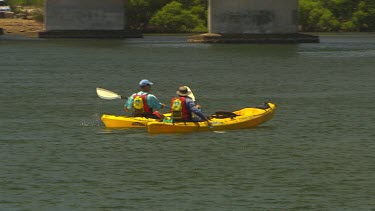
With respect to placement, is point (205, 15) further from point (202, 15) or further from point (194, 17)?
point (194, 17)

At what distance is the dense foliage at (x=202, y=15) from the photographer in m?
145

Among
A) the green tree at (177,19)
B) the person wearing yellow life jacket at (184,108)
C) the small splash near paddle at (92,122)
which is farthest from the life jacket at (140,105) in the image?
the green tree at (177,19)

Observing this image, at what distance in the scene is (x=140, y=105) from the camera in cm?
3591

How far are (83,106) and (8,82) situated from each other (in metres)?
15.4

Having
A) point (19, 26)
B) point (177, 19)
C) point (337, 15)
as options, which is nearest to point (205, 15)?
point (177, 19)

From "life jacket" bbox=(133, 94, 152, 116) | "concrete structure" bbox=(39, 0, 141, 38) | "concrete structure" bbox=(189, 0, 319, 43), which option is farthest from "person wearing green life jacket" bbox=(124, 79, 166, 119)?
"concrete structure" bbox=(39, 0, 141, 38)

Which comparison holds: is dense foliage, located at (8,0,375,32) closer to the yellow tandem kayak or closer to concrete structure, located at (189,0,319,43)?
concrete structure, located at (189,0,319,43)

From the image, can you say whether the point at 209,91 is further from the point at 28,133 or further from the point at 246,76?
the point at 28,133

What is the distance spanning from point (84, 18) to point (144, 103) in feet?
280

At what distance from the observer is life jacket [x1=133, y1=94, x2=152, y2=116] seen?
3553 centimetres

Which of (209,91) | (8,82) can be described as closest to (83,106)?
(209,91)

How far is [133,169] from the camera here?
102 feet

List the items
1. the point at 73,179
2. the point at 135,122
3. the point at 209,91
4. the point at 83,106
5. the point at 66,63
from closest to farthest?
the point at 73,179 < the point at 135,122 < the point at 83,106 < the point at 209,91 < the point at 66,63

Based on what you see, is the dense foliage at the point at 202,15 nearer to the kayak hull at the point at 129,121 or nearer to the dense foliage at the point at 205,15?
the dense foliage at the point at 205,15
